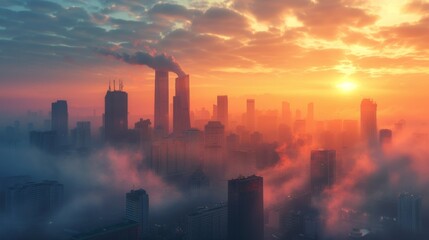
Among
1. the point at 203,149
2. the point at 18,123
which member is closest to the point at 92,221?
the point at 203,149

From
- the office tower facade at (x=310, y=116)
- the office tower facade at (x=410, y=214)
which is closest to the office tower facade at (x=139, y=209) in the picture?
the office tower facade at (x=410, y=214)

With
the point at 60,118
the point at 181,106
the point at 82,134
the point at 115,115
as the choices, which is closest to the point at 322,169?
the point at 181,106

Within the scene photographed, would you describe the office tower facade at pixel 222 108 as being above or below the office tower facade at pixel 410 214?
above

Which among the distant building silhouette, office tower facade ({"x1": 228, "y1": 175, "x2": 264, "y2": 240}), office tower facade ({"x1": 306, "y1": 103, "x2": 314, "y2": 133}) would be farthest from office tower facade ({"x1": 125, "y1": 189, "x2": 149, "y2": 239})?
office tower facade ({"x1": 306, "y1": 103, "x2": 314, "y2": 133})

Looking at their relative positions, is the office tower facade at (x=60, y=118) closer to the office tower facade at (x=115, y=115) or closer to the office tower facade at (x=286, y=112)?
the office tower facade at (x=115, y=115)

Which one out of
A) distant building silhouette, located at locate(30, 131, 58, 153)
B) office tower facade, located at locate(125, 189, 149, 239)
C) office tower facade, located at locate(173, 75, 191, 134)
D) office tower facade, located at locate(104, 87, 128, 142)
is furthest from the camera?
office tower facade, located at locate(173, 75, 191, 134)

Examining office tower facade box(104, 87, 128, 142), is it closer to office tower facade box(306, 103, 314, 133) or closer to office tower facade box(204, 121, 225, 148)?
office tower facade box(204, 121, 225, 148)
